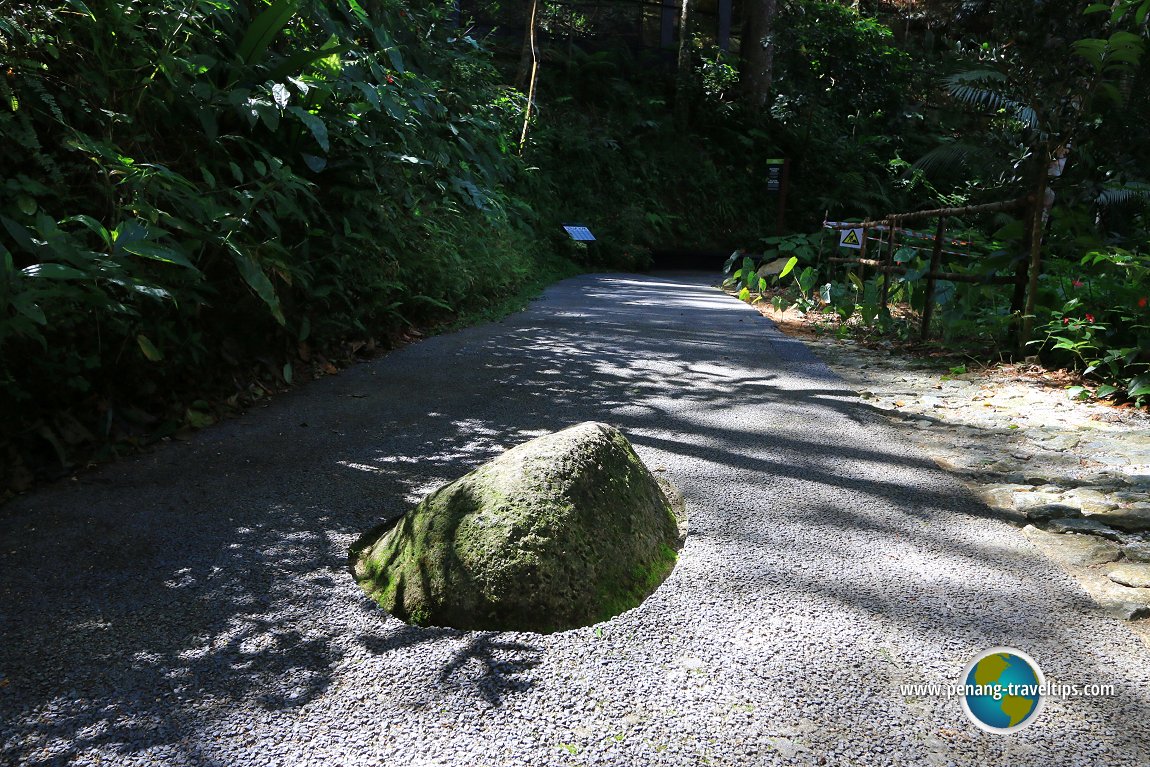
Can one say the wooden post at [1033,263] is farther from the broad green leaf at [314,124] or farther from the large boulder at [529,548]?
the broad green leaf at [314,124]

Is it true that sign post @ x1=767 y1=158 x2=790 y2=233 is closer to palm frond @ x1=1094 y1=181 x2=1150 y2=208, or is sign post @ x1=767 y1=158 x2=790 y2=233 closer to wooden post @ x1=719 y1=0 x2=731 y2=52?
palm frond @ x1=1094 y1=181 x2=1150 y2=208

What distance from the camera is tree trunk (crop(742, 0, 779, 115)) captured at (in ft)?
73.4

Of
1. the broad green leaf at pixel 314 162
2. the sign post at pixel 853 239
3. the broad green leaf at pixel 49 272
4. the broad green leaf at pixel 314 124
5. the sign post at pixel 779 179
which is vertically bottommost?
the broad green leaf at pixel 49 272

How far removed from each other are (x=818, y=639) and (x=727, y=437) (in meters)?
1.98

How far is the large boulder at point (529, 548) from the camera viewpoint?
7.09 ft

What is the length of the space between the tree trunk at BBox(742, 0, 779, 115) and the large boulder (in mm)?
22331

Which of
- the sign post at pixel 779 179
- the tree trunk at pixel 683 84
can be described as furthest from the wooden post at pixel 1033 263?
the tree trunk at pixel 683 84

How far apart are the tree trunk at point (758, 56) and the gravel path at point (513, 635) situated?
71.8ft

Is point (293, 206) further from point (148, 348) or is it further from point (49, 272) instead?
point (49, 272)

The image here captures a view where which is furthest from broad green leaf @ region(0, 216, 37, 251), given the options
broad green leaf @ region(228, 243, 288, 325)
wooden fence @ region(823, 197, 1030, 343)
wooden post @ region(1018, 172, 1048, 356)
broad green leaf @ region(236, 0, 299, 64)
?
wooden fence @ region(823, 197, 1030, 343)

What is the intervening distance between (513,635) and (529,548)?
244 mm

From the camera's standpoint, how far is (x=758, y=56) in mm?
23391

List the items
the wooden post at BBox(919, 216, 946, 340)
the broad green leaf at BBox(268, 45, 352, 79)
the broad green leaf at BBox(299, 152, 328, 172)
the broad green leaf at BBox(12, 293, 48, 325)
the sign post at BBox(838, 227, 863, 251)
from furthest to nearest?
the sign post at BBox(838, 227, 863, 251) < the wooden post at BBox(919, 216, 946, 340) < the broad green leaf at BBox(299, 152, 328, 172) < the broad green leaf at BBox(268, 45, 352, 79) < the broad green leaf at BBox(12, 293, 48, 325)

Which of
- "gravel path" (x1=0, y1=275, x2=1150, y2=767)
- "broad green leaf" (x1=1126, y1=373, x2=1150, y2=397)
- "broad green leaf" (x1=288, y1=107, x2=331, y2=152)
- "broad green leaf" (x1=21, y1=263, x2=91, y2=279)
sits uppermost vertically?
"broad green leaf" (x1=288, y1=107, x2=331, y2=152)
